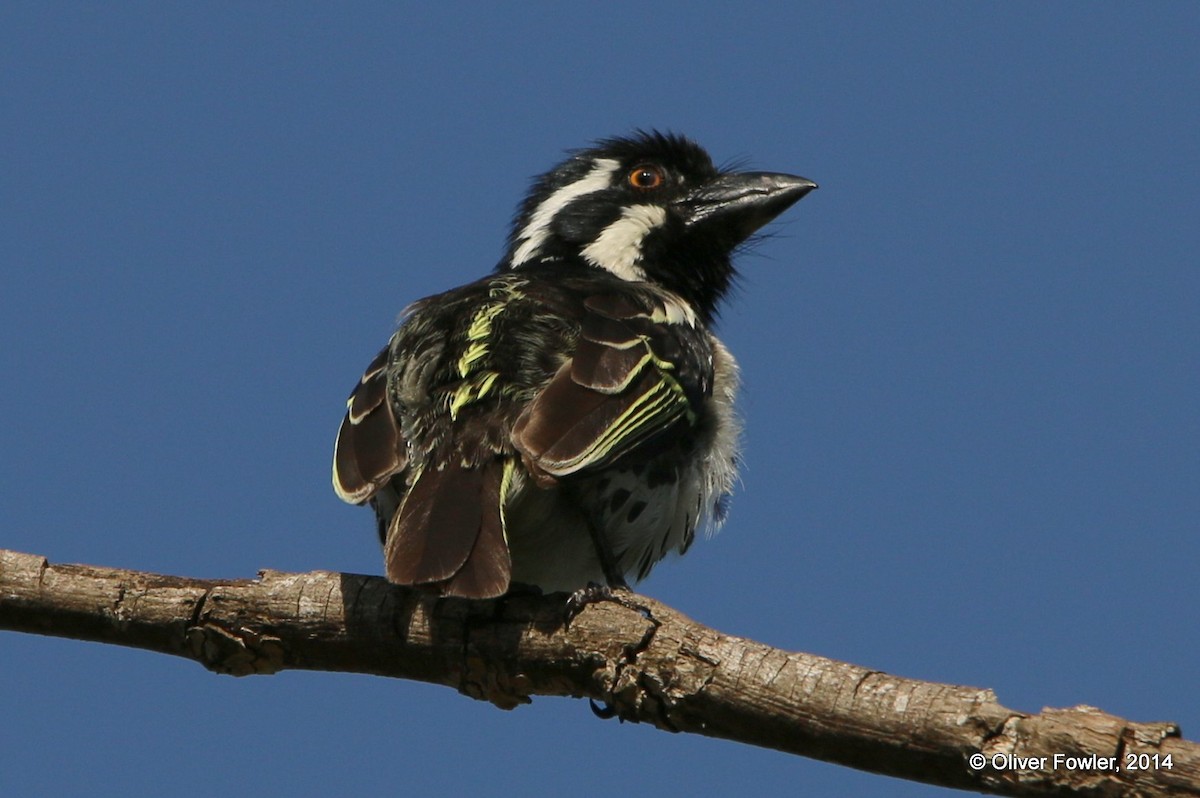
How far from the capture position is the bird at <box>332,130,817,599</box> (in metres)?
Answer: 6.07

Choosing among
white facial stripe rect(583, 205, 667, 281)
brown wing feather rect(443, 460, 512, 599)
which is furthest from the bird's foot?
white facial stripe rect(583, 205, 667, 281)

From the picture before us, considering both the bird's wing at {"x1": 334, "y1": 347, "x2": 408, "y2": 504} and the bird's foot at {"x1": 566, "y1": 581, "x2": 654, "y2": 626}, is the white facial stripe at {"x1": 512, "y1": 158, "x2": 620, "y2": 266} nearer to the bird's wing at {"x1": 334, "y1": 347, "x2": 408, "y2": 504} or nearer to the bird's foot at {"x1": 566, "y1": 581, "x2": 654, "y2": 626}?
the bird's wing at {"x1": 334, "y1": 347, "x2": 408, "y2": 504}

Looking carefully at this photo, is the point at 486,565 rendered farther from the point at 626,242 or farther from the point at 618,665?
the point at 626,242

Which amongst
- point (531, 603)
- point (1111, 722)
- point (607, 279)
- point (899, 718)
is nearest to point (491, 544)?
point (531, 603)

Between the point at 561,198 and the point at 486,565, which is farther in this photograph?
the point at 561,198

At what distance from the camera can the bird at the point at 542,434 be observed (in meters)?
6.07

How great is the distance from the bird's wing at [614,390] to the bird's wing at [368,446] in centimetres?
57

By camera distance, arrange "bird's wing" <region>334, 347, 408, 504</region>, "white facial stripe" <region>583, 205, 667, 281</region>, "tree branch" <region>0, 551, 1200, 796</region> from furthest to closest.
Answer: "white facial stripe" <region>583, 205, 667, 281</region>, "bird's wing" <region>334, 347, 408, 504</region>, "tree branch" <region>0, 551, 1200, 796</region>

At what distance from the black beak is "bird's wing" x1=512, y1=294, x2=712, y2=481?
1380mm

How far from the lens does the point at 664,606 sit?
18.1 feet

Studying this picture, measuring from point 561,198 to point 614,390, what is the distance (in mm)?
3076

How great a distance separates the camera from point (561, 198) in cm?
950

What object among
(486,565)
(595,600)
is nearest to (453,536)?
(486,565)

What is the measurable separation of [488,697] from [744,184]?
4283mm
